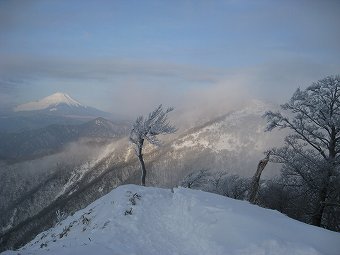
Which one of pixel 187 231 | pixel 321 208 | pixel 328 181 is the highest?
pixel 328 181

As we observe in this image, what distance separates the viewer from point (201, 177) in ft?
184

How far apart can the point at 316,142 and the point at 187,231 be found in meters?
12.4

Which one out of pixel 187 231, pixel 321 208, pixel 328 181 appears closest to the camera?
pixel 187 231

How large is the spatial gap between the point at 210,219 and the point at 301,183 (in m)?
11.6

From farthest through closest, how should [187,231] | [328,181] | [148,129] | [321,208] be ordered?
[148,129], [321,208], [328,181], [187,231]

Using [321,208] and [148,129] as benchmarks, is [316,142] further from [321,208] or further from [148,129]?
[148,129]

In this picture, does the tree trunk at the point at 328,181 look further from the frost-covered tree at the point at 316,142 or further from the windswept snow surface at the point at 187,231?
the windswept snow surface at the point at 187,231

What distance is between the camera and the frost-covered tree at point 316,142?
23875 mm

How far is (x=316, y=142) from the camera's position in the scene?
81.8ft

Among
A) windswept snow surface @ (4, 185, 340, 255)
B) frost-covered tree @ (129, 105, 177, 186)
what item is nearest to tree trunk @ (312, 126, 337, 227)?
windswept snow surface @ (4, 185, 340, 255)

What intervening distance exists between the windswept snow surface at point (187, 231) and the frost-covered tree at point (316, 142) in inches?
253

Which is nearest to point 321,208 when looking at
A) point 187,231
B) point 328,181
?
point 328,181

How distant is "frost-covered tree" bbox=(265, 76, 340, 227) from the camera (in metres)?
23.9

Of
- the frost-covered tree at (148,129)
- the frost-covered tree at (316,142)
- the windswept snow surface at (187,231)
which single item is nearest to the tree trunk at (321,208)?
the frost-covered tree at (316,142)
